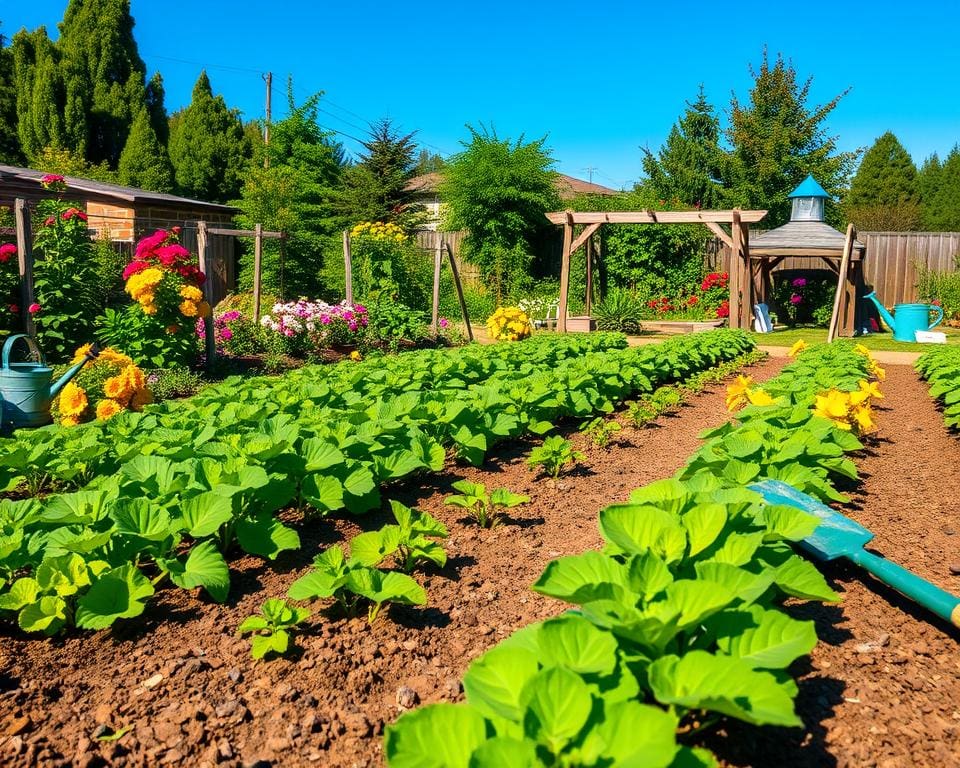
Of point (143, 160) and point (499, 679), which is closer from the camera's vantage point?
point (499, 679)

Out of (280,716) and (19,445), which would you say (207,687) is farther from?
(19,445)

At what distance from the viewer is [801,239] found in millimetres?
15992

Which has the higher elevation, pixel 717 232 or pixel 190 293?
pixel 717 232

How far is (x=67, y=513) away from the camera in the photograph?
103 inches

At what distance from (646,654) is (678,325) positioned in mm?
15145

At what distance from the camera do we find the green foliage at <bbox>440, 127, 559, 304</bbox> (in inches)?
719

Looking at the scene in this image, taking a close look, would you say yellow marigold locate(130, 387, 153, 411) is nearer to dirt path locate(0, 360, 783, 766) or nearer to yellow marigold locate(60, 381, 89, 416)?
yellow marigold locate(60, 381, 89, 416)

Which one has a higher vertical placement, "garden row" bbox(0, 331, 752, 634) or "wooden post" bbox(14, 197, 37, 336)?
"wooden post" bbox(14, 197, 37, 336)

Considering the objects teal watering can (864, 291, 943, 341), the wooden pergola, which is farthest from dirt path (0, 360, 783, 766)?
teal watering can (864, 291, 943, 341)

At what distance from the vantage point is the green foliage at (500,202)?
59.9 ft

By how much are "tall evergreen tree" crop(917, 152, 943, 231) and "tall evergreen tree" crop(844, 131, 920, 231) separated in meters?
0.37

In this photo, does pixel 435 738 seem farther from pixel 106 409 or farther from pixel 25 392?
pixel 25 392

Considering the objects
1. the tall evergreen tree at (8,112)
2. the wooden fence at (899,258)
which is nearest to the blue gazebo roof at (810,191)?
the wooden fence at (899,258)

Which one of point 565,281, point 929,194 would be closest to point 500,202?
point 565,281
